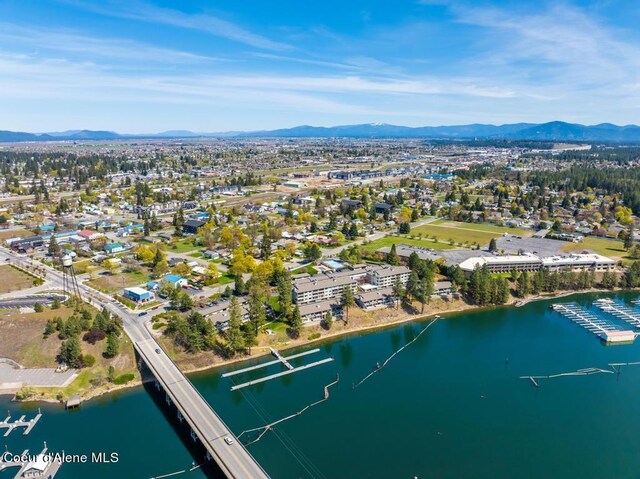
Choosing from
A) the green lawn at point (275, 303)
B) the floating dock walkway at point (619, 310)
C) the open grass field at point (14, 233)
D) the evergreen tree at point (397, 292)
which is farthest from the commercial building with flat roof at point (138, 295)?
the floating dock walkway at point (619, 310)

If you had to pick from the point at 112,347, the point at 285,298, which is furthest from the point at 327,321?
the point at 112,347

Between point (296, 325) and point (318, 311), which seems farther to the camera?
point (318, 311)

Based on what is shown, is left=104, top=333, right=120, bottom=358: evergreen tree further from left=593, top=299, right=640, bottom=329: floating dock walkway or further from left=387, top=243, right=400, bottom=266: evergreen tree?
left=593, top=299, right=640, bottom=329: floating dock walkway

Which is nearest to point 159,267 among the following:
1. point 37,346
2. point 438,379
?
point 37,346

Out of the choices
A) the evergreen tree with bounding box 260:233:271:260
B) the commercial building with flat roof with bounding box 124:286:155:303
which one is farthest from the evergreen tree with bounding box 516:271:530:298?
the commercial building with flat roof with bounding box 124:286:155:303

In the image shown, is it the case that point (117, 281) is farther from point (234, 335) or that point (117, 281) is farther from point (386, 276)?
point (386, 276)

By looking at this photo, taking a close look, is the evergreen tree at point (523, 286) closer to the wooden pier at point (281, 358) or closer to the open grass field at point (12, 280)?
the wooden pier at point (281, 358)

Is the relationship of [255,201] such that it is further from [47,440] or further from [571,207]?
[47,440]
